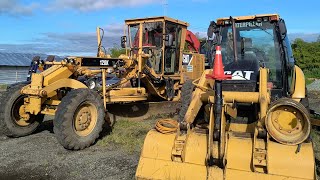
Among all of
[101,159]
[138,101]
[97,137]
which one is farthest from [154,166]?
[138,101]

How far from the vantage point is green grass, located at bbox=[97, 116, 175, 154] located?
266 inches

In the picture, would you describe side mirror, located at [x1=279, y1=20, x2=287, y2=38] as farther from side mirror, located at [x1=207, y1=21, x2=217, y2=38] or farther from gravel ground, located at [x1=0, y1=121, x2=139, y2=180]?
gravel ground, located at [x1=0, y1=121, x2=139, y2=180]

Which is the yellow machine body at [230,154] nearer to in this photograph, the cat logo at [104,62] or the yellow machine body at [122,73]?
the yellow machine body at [122,73]

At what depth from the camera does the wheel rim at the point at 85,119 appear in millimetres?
6730

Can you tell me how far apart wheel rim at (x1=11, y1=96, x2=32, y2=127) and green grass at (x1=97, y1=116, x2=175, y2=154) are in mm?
1810

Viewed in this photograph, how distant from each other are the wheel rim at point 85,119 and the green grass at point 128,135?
37cm

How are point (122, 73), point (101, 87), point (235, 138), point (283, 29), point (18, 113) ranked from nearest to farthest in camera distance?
point (235, 138) < point (283, 29) < point (18, 113) < point (101, 87) < point (122, 73)

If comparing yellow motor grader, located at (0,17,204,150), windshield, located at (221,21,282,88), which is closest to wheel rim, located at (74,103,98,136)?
yellow motor grader, located at (0,17,204,150)

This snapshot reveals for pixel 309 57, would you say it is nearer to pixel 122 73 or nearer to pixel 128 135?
pixel 122 73

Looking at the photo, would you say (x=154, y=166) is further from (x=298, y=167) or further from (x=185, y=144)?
(x=298, y=167)

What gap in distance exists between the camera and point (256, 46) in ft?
20.5

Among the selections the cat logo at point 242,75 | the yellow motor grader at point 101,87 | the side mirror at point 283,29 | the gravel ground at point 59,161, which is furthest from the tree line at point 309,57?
the cat logo at point 242,75

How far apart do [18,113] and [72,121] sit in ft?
5.91

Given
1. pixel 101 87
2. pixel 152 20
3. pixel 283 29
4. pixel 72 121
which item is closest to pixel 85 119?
pixel 72 121
